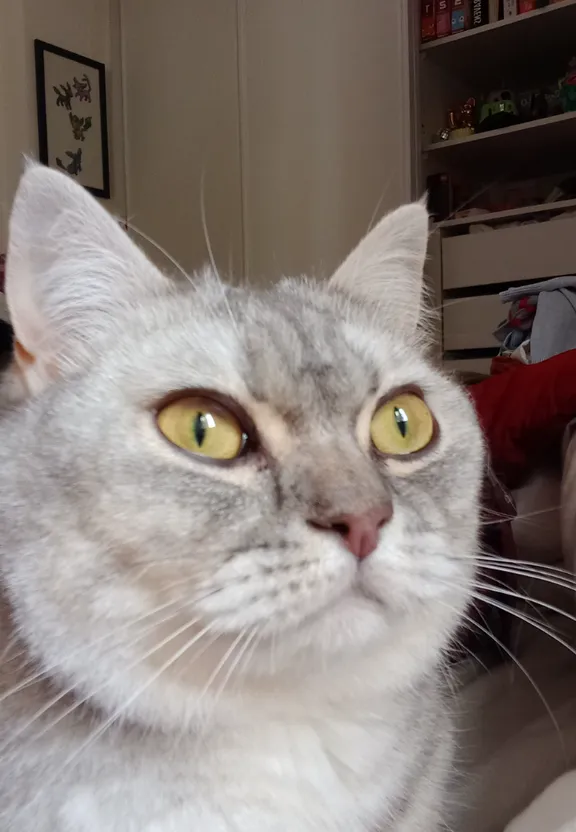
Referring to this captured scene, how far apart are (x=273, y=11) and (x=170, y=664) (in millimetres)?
3538

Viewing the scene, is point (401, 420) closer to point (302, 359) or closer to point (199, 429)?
point (302, 359)

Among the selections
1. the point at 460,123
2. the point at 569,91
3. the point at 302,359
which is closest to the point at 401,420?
the point at 302,359

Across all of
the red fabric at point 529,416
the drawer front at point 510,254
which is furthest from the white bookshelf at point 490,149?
the red fabric at point 529,416

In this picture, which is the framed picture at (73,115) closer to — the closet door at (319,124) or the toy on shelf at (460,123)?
the closet door at (319,124)

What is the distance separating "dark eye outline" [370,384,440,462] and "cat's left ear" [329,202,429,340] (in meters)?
0.15

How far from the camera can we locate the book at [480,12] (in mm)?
3186

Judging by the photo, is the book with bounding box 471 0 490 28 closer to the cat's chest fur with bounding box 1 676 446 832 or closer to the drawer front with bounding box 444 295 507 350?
the drawer front with bounding box 444 295 507 350

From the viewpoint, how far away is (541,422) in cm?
124

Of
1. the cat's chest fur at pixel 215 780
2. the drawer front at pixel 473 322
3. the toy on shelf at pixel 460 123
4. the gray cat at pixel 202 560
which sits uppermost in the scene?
the toy on shelf at pixel 460 123

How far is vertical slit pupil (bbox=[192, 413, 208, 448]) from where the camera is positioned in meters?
0.67

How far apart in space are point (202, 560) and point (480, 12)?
11.0 feet

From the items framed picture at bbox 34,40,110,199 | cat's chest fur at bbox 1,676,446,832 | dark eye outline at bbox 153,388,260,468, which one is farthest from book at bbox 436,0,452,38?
cat's chest fur at bbox 1,676,446,832

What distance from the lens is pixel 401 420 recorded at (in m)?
0.79

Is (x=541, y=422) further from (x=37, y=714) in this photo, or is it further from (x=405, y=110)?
(x=405, y=110)
